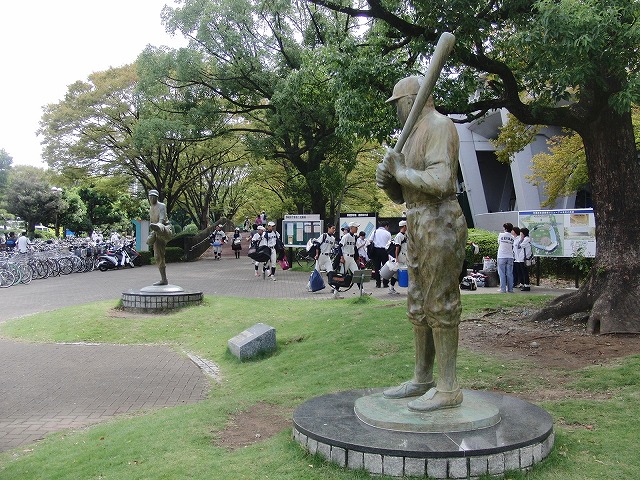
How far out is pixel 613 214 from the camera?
31.5 ft

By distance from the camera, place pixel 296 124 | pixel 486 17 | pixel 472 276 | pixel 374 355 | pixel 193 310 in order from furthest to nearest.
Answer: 1. pixel 296 124
2. pixel 472 276
3. pixel 193 310
4. pixel 486 17
5. pixel 374 355

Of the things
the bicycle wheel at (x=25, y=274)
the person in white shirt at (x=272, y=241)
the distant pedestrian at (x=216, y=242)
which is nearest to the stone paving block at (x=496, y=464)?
the person in white shirt at (x=272, y=241)

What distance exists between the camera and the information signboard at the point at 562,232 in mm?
16047

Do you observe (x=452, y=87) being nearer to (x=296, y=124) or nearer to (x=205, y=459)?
(x=205, y=459)

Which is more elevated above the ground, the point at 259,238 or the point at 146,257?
the point at 259,238

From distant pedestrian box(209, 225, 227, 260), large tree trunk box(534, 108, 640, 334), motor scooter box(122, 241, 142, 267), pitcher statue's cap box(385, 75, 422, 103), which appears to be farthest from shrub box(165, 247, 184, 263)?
pitcher statue's cap box(385, 75, 422, 103)

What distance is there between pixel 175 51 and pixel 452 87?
58.0 feet

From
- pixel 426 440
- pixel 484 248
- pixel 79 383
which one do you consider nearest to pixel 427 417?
pixel 426 440

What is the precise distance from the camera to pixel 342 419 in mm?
4660

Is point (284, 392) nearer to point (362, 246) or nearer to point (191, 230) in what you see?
point (362, 246)

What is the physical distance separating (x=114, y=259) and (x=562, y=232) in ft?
63.7

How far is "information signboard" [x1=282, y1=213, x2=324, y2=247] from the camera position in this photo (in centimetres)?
2430

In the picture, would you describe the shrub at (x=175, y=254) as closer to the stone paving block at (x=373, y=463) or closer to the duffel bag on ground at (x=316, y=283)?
the duffel bag on ground at (x=316, y=283)

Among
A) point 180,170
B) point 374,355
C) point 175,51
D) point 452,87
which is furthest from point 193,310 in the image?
point 180,170
